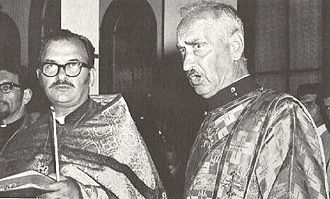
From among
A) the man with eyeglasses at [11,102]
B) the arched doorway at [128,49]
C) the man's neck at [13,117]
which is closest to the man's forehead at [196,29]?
the man with eyeglasses at [11,102]

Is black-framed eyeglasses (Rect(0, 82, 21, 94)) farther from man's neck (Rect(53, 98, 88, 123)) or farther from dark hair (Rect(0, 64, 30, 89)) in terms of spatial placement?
man's neck (Rect(53, 98, 88, 123))

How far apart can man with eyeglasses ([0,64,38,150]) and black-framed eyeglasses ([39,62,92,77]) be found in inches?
34.0

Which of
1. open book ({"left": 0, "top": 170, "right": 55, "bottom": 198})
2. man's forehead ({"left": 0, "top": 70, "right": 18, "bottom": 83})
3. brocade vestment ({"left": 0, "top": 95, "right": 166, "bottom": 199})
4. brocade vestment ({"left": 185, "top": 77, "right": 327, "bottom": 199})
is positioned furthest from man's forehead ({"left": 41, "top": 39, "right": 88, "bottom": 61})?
man's forehead ({"left": 0, "top": 70, "right": 18, "bottom": 83})

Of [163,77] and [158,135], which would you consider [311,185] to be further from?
[163,77]

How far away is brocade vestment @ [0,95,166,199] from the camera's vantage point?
2.53m

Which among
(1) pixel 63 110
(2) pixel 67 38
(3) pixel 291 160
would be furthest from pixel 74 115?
(3) pixel 291 160

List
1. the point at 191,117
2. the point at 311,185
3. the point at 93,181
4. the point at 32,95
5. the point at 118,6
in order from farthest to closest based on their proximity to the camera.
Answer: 1. the point at 118,6
2. the point at 191,117
3. the point at 32,95
4. the point at 93,181
5. the point at 311,185

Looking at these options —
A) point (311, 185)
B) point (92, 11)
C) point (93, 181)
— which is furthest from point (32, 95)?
point (311, 185)

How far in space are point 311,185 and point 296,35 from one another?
213 cm

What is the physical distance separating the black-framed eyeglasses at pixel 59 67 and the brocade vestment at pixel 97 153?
136 mm

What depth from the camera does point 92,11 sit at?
12.5 ft

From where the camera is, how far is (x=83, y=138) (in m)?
2.64

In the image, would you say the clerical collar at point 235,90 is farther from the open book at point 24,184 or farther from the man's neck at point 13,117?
the man's neck at point 13,117

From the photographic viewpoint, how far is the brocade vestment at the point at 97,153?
2.53m
